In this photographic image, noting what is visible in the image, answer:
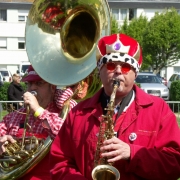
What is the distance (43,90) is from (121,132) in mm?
1363

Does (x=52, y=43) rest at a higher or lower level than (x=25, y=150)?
higher

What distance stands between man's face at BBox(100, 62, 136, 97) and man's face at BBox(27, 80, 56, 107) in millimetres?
1226

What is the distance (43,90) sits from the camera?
163 inches

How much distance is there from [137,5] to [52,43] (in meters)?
44.6

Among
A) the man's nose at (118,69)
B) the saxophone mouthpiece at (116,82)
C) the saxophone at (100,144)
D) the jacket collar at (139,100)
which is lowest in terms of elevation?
the saxophone at (100,144)

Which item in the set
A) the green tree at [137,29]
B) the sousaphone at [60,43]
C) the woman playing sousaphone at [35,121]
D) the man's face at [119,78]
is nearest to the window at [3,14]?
the green tree at [137,29]

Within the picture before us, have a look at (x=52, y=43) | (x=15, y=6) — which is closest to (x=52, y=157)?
(x=52, y=43)

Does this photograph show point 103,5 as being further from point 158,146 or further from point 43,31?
point 158,146

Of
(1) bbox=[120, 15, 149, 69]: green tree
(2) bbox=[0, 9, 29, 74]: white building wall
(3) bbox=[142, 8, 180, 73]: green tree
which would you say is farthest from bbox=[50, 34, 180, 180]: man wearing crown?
(2) bbox=[0, 9, 29, 74]: white building wall

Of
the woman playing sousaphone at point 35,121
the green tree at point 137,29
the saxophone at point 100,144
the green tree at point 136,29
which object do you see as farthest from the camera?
the green tree at point 136,29

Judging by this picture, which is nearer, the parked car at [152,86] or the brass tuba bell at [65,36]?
the brass tuba bell at [65,36]

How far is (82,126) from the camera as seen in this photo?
119 inches

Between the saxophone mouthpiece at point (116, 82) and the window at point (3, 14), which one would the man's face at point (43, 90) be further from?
the window at point (3, 14)

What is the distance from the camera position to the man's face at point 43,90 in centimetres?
411
